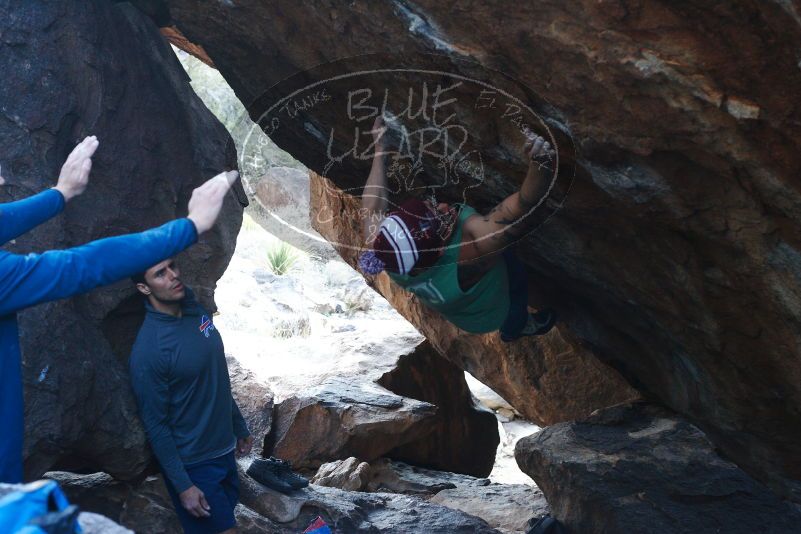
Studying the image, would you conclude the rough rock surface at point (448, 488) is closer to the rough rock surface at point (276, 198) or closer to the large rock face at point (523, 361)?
the large rock face at point (523, 361)

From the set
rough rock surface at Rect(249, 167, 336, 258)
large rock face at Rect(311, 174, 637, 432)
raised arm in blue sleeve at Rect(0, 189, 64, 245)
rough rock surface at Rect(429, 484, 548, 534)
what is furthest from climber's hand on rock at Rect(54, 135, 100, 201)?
rough rock surface at Rect(429, 484, 548, 534)

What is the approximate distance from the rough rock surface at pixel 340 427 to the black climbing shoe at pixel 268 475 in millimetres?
2167

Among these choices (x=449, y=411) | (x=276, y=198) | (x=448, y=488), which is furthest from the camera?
(x=449, y=411)

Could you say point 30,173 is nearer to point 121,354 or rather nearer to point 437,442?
point 121,354

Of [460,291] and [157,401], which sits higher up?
[460,291]

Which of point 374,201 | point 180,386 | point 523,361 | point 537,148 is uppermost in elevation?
point 537,148

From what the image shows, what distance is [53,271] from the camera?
2.57 m

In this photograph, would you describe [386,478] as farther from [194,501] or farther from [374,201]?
[374,201]

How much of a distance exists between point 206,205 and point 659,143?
5.29 feet

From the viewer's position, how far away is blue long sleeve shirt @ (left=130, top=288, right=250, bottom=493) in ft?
12.6

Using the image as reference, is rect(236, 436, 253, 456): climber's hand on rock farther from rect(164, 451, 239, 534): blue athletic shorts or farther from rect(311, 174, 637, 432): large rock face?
rect(311, 174, 637, 432): large rock face

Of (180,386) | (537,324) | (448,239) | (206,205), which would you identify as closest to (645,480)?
(537,324)

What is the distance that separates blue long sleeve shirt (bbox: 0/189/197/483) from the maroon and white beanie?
100 centimetres

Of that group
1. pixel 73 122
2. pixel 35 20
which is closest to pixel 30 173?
pixel 73 122
